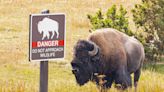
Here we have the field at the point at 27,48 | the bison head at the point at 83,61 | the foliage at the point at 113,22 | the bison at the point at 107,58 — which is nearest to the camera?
the field at the point at 27,48

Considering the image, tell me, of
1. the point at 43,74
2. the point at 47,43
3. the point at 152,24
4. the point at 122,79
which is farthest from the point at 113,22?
the point at 47,43

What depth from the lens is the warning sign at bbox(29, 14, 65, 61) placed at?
8398 millimetres

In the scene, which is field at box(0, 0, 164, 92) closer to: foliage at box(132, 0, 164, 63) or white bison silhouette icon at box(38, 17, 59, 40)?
foliage at box(132, 0, 164, 63)

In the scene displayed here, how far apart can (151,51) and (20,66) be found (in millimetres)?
4432

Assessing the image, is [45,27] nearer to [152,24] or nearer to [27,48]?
[152,24]

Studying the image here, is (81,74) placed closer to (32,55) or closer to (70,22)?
(32,55)

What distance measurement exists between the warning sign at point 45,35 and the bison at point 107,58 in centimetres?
410

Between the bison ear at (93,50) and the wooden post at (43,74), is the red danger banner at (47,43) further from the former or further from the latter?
the bison ear at (93,50)

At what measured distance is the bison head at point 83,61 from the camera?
42.0 feet

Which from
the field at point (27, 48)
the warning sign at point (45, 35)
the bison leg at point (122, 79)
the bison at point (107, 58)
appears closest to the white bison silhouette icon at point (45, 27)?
the warning sign at point (45, 35)

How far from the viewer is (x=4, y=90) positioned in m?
11.0

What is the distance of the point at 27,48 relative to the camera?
22.5 m

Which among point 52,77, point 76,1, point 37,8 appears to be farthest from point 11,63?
point 76,1

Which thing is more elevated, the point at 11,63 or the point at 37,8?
the point at 37,8
